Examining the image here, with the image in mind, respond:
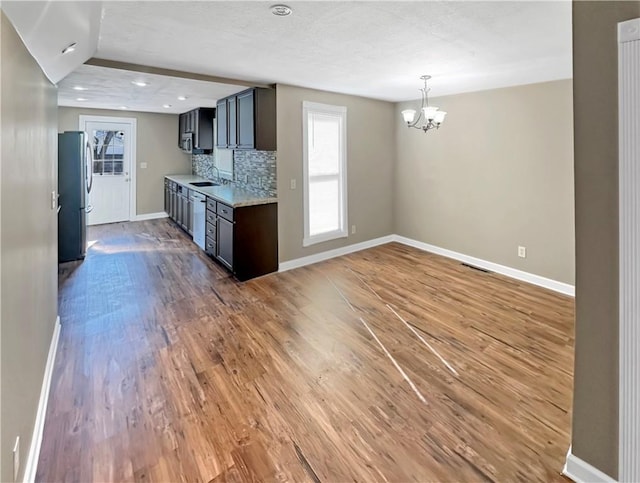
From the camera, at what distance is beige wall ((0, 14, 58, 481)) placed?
1358mm

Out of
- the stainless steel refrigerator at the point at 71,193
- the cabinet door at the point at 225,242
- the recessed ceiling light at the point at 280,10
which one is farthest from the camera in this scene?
the stainless steel refrigerator at the point at 71,193

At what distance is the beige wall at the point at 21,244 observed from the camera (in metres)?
1.36

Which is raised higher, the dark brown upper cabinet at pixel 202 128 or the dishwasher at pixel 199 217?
the dark brown upper cabinet at pixel 202 128

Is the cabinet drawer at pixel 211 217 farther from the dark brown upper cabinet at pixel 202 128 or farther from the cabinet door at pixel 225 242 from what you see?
the dark brown upper cabinet at pixel 202 128

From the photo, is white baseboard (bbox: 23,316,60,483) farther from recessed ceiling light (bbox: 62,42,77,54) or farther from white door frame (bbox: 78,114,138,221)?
white door frame (bbox: 78,114,138,221)

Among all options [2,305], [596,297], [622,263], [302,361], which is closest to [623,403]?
[596,297]

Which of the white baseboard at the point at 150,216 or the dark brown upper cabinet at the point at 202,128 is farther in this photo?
the white baseboard at the point at 150,216

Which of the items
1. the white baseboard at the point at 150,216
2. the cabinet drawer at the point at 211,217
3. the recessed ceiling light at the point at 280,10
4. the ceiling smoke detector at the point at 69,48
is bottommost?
the cabinet drawer at the point at 211,217

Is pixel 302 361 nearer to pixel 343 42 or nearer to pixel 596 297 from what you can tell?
pixel 596 297

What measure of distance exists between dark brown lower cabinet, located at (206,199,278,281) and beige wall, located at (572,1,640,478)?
3.53m

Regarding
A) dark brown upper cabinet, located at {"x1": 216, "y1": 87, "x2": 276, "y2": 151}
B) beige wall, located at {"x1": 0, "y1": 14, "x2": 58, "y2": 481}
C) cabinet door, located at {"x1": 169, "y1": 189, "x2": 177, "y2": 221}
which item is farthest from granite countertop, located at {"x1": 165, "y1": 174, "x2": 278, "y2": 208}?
beige wall, located at {"x1": 0, "y1": 14, "x2": 58, "y2": 481}

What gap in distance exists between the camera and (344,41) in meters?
2.80

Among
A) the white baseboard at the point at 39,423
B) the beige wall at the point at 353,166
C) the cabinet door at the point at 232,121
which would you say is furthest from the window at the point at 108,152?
the white baseboard at the point at 39,423

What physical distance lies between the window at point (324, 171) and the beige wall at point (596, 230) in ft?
12.0
